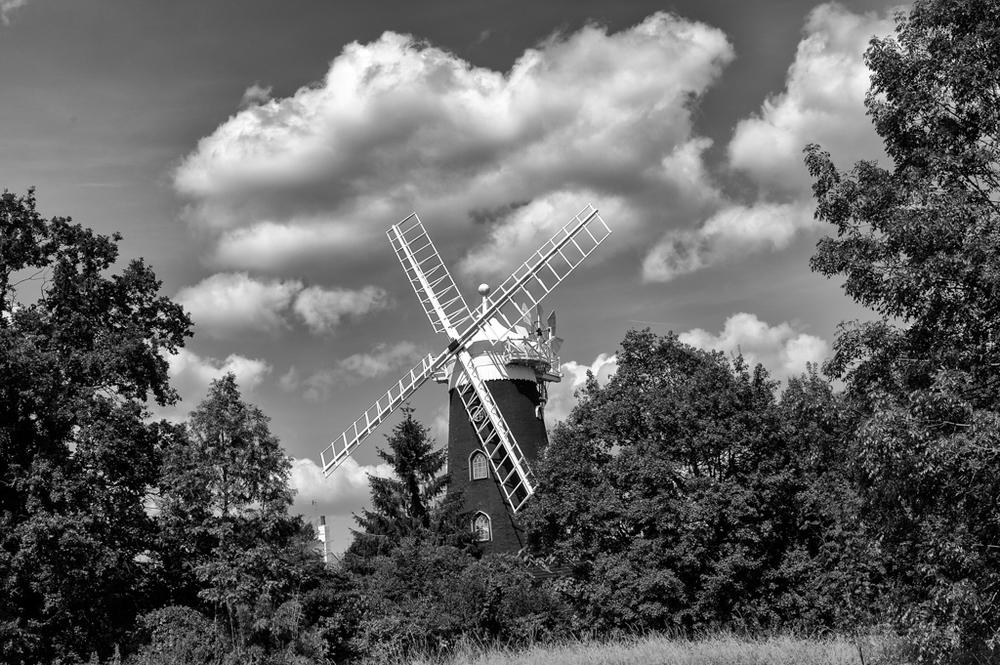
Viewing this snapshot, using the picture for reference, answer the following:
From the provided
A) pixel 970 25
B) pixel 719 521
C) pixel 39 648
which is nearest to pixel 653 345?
pixel 719 521

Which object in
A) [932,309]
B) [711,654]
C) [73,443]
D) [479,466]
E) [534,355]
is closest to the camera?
[932,309]

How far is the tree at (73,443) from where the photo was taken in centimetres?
2453

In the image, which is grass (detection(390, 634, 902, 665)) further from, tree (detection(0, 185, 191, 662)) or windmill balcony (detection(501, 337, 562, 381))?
windmill balcony (detection(501, 337, 562, 381))

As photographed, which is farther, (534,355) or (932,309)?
(534,355)

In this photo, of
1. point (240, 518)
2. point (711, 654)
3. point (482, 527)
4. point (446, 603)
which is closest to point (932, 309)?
point (711, 654)

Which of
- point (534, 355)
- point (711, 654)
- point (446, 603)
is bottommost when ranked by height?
point (711, 654)

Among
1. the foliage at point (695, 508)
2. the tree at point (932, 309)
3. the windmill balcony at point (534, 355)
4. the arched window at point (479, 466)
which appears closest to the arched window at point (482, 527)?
the arched window at point (479, 466)

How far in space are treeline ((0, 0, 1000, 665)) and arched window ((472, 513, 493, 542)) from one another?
3.80 m

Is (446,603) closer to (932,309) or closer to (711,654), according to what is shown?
(711,654)

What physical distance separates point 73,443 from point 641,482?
16218mm

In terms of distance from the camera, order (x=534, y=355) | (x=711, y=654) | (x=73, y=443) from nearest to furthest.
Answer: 1. (x=711, y=654)
2. (x=73, y=443)
3. (x=534, y=355)

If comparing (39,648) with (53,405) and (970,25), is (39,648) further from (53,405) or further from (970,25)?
(970,25)

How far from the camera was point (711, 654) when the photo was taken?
1933 cm

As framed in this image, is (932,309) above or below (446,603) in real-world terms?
below
